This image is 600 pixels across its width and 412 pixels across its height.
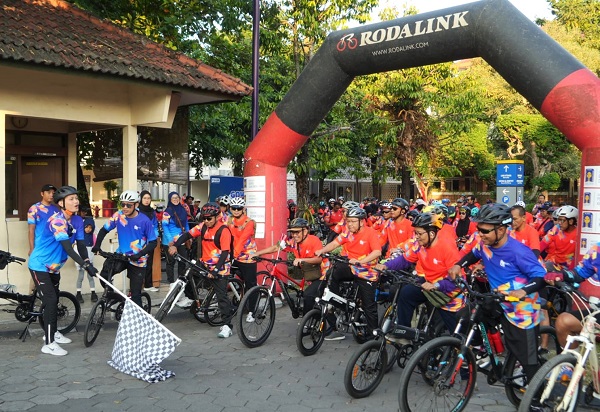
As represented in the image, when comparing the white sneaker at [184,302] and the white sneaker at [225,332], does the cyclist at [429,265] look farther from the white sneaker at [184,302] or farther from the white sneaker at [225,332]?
the white sneaker at [184,302]

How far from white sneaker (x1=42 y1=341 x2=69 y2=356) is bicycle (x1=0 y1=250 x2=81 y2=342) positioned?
39 cm

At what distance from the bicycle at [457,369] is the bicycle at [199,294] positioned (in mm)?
3871

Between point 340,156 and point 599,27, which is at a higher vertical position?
point 599,27

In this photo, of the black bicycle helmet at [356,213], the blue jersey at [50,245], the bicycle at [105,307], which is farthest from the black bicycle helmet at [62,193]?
the black bicycle helmet at [356,213]

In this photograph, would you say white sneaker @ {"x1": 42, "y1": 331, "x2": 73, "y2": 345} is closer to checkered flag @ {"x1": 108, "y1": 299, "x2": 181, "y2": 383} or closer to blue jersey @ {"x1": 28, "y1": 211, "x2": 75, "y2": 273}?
blue jersey @ {"x1": 28, "y1": 211, "x2": 75, "y2": 273}

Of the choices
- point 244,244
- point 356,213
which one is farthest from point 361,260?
point 244,244

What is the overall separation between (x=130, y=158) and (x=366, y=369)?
754 centimetres

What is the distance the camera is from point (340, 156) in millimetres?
15938

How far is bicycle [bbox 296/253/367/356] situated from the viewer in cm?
755

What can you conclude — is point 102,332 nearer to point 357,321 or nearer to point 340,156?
point 357,321

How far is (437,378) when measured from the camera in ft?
17.1

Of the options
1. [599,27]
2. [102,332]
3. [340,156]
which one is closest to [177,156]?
[340,156]

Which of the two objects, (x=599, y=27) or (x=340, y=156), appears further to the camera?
(x=599, y=27)

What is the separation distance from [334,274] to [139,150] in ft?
22.8
